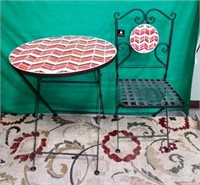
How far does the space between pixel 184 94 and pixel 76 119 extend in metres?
1.01

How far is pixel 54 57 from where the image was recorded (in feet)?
4.78

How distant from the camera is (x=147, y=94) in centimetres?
164

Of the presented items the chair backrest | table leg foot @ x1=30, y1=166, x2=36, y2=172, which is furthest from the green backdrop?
table leg foot @ x1=30, y1=166, x2=36, y2=172

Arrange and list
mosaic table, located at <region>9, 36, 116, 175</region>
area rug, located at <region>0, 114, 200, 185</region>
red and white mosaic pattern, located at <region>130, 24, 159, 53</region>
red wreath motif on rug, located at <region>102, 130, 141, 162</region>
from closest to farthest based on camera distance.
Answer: mosaic table, located at <region>9, 36, 116, 175</region>
area rug, located at <region>0, 114, 200, 185</region>
red wreath motif on rug, located at <region>102, 130, 141, 162</region>
red and white mosaic pattern, located at <region>130, 24, 159, 53</region>

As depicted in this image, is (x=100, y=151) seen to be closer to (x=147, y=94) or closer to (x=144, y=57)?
(x=147, y=94)

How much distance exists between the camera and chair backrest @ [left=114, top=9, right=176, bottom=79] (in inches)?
68.7

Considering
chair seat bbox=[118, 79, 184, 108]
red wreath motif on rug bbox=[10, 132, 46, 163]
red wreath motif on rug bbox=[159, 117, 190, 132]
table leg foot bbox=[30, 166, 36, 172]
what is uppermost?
chair seat bbox=[118, 79, 184, 108]

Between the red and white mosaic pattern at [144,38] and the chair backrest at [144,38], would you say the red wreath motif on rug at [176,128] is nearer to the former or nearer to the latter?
the chair backrest at [144,38]

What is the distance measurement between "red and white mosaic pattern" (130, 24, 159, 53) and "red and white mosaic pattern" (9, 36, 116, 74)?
26 centimetres

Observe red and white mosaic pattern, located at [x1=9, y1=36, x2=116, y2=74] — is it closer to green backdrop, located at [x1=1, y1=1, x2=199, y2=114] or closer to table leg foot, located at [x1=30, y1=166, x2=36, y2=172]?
green backdrop, located at [x1=1, y1=1, x2=199, y2=114]

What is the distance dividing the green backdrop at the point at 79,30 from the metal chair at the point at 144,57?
0.22 ft

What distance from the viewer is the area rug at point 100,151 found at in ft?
4.80

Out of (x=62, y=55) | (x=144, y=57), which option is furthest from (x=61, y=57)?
(x=144, y=57)

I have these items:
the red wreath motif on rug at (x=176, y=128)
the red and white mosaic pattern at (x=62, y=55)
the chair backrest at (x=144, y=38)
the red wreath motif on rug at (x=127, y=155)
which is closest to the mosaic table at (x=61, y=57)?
the red and white mosaic pattern at (x=62, y=55)
